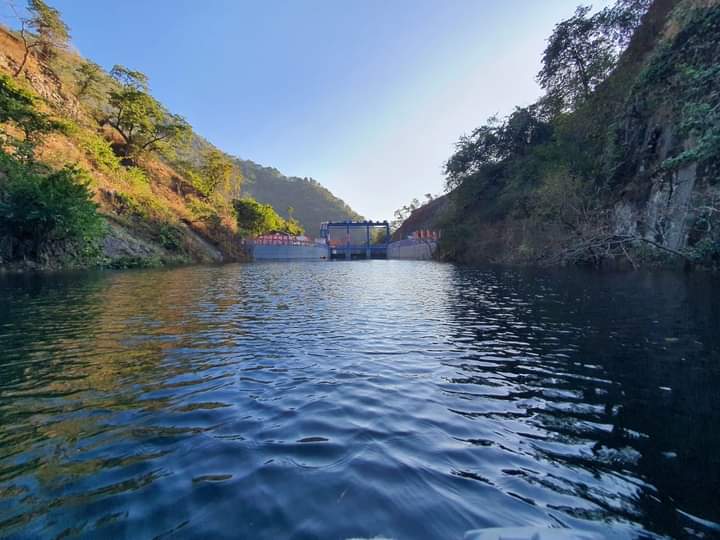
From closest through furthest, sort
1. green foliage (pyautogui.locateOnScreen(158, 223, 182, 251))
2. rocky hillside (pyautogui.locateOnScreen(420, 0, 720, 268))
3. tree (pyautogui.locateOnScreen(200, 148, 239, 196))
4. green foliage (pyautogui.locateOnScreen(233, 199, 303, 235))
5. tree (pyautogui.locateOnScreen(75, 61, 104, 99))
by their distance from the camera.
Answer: rocky hillside (pyautogui.locateOnScreen(420, 0, 720, 268)) → green foliage (pyautogui.locateOnScreen(158, 223, 182, 251)) → tree (pyautogui.locateOnScreen(75, 61, 104, 99)) → tree (pyautogui.locateOnScreen(200, 148, 239, 196)) → green foliage (pyautogui.locateOnScreen(233, 199, 303, 235))

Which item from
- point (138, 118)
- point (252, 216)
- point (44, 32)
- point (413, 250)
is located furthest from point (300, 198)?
point (44, 32)

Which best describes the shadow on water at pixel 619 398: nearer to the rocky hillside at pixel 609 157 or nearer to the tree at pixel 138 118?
the rocky hillside at pixel 609 157

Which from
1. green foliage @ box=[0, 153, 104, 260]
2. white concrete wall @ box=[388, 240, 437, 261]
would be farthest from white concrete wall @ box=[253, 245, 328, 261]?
green foliage @ box=[0, 153, 104, 260]

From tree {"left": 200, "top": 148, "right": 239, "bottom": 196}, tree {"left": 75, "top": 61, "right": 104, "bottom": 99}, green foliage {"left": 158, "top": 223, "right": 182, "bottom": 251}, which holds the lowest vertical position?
green foliage {"left": 158, "top": 223, "right": 182, "bottom": 251}

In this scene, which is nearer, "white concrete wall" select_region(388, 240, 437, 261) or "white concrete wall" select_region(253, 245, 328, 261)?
"white concrete wall" select_region(253, 245, 328, 261)

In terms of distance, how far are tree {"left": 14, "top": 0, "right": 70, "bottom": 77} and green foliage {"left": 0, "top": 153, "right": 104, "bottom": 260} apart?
1824cm

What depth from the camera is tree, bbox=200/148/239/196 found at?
52.7 metres

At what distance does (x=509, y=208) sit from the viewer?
3650 centimetres

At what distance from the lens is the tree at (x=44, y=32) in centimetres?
3158

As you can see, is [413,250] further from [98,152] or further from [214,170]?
[98,152]

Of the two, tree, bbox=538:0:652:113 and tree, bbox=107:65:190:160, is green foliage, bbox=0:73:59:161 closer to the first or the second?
tree, bbox=107:65:190:160

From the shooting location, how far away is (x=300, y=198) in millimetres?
140750

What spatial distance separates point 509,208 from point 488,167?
7.77 m

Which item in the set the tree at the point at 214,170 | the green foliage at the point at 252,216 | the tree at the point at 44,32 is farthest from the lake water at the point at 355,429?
the green foliage at the point at 252,216
